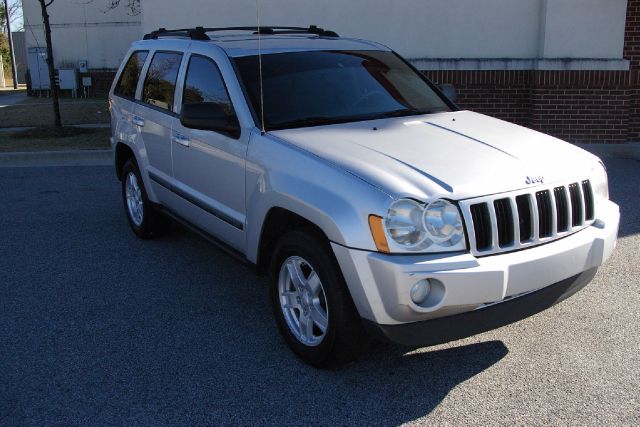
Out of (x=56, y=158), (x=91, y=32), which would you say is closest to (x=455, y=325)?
(x=56, y=158)

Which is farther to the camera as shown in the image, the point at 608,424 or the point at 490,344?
the point at 490,344

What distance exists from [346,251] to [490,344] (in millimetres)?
1371

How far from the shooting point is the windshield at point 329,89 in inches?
181

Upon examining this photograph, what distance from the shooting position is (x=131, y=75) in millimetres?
6621

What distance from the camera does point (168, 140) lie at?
18.1 ft

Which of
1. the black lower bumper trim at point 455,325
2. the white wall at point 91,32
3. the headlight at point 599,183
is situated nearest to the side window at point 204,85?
the black lower bumper trim at point 455,325

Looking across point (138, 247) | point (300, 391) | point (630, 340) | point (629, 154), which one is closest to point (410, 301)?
point (300, 391)

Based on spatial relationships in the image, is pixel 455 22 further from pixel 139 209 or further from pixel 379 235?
pixel 379 235

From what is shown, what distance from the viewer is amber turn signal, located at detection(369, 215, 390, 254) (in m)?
3.31

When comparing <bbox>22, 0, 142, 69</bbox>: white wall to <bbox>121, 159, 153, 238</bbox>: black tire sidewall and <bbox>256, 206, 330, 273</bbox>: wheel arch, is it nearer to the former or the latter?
<bbox>121, 159, 153, 238</bbox>: black tire sidewall

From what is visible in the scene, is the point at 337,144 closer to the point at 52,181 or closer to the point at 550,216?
the point at 550,216

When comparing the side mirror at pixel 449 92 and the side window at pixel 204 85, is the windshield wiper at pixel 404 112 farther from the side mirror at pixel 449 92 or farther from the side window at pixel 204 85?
the side window at pixel 204 85

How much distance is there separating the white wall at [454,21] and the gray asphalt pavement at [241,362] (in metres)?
6.02

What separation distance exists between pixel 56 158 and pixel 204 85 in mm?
6825
